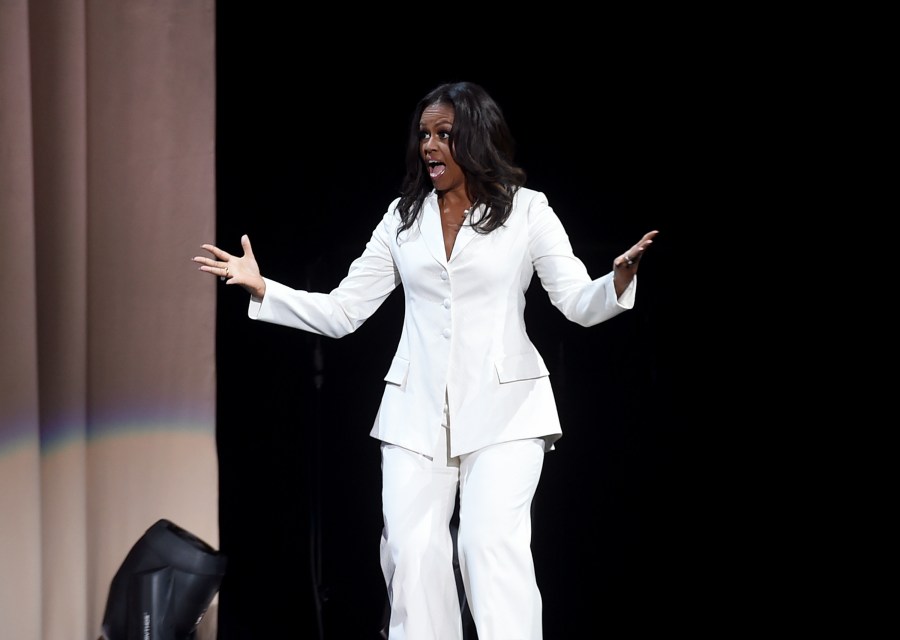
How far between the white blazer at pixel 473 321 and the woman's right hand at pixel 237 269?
34 millimetres

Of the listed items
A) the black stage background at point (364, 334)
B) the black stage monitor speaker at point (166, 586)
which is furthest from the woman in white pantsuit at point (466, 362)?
the black stage background at point (364, 334)

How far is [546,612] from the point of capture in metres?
3.11

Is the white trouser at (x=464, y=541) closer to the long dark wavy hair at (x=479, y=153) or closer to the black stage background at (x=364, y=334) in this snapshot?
the long dark wavy hair at (x=479, y=153)

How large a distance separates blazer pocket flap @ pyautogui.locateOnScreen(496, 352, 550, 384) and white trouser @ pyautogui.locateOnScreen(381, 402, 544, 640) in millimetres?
144

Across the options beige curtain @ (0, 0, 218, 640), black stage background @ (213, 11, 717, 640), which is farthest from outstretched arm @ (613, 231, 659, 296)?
beige curtain @ (0, 0, 218, 640)

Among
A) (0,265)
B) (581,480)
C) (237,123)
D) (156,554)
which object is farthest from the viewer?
(581,480)

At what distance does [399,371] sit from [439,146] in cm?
52

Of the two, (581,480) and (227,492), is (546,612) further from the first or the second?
(227,492)

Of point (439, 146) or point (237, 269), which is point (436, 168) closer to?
point (439, 146)

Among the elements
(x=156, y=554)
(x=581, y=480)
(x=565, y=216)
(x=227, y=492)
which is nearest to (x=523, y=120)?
(x=565, y=216)

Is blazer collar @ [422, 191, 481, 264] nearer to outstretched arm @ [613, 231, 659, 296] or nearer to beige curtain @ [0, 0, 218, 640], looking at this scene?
outstretched arm @ [613, 231, 659, 296]

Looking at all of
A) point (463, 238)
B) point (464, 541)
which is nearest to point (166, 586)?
point (464, 541)

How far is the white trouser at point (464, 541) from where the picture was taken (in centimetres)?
221

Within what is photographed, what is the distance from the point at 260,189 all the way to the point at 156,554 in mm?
1190
